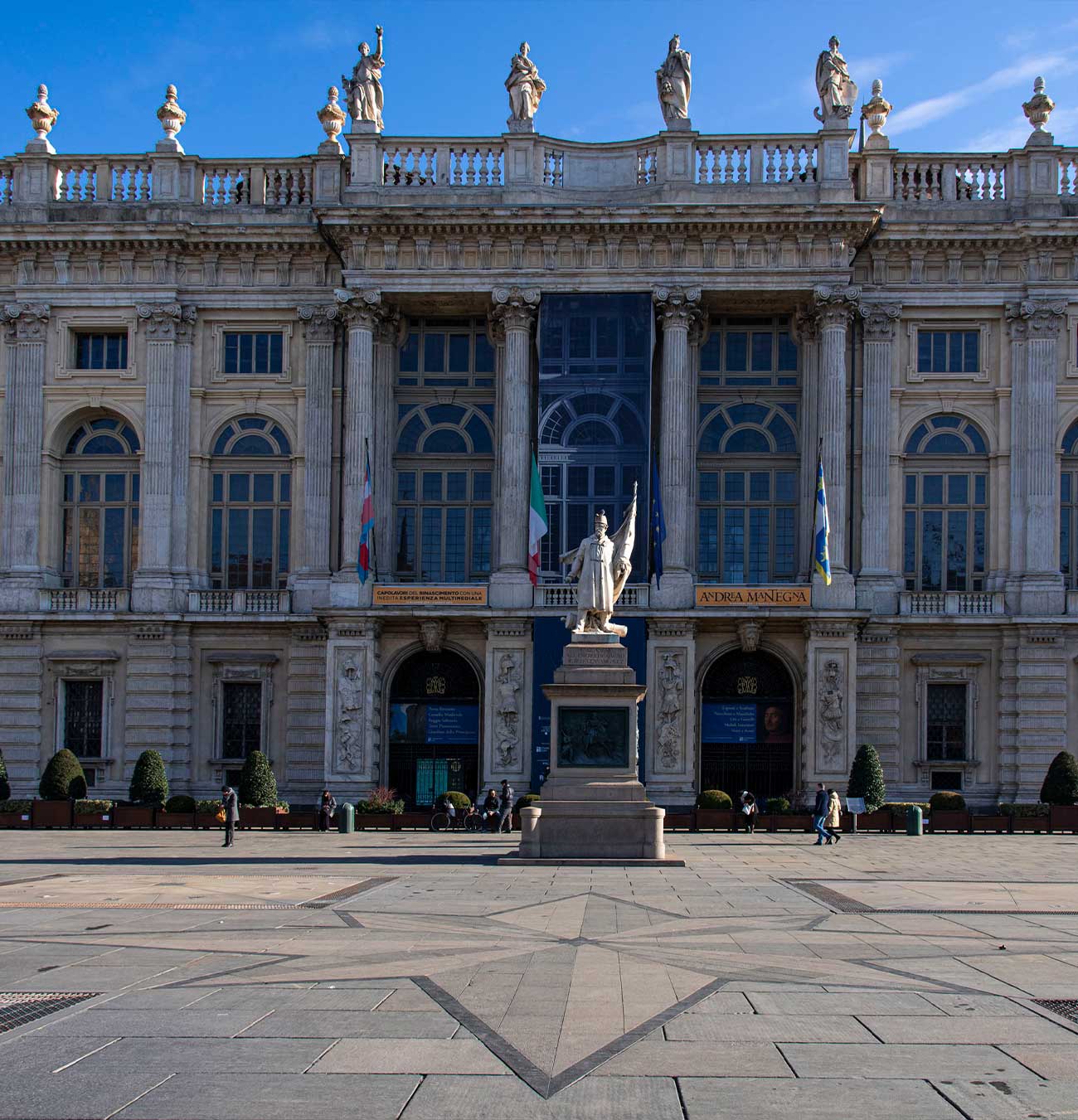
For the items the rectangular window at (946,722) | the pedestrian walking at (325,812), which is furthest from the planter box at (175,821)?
the rectangular window at (946,722)

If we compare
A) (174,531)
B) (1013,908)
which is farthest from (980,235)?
(1013,908)

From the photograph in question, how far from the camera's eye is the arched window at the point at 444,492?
51.1 m

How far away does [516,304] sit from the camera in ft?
161

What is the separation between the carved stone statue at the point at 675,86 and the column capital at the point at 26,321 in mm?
22033

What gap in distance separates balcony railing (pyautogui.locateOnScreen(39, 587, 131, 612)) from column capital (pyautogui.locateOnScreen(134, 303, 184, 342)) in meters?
8.68

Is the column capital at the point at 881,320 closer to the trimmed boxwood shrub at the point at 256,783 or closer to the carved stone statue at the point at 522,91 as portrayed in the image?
the carved stone statue at the point at 522,91

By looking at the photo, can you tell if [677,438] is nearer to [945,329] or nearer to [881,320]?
[881,320]

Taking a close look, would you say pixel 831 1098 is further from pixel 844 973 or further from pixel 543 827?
pixel 543 827

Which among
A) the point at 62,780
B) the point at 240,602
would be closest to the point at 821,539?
the point at 240,602

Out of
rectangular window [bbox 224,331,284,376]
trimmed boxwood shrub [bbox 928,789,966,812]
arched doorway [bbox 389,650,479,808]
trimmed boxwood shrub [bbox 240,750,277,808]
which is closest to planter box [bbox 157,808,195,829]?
trimmed boxwood shrub [bbox 240,750,277,808]

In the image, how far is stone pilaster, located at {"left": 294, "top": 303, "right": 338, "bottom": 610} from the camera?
49.8 meters

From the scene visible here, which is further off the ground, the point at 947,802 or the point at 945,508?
the point at 945,508

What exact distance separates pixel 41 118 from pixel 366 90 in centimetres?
1163

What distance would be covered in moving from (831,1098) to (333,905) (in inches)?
511
